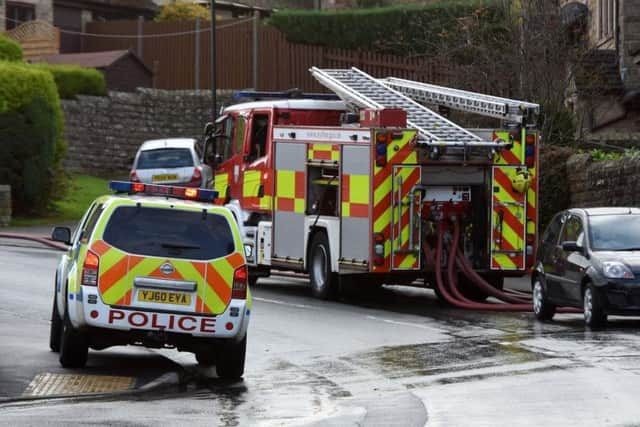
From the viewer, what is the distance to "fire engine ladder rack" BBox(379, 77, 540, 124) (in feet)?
75.3

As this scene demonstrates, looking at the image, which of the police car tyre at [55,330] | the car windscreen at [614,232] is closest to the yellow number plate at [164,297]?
the police car tyre at [55,330]

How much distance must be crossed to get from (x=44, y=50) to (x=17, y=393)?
4484cm

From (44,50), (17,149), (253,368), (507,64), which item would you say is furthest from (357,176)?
(44,50)

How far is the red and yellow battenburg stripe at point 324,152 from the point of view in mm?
22859

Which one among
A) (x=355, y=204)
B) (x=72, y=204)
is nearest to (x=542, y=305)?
(x=355, y=204)

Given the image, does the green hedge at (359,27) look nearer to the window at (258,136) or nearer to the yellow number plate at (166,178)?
the yellow number plate at (166,178)

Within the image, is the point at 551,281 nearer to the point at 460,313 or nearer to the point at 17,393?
the point at 460,313

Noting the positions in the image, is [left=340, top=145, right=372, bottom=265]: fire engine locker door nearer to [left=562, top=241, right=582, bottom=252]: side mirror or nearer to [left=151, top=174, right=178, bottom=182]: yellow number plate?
[left=562, top=241, right=582, bottom=252]: side mirror

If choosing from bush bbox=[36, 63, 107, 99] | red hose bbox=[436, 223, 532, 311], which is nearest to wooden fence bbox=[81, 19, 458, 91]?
bush bbox=[36, 63, 107, 99]

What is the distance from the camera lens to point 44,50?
5675 centimetres

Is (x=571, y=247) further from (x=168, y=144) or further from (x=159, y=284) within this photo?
(x=168, y=144)

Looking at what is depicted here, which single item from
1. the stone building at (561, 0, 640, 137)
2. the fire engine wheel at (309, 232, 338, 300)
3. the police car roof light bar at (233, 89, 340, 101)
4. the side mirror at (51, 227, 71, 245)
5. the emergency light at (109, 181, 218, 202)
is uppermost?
the stone building at (561, 0, 640, 137)

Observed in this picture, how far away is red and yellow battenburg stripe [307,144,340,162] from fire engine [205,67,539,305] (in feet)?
0.07

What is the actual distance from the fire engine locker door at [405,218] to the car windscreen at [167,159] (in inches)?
792
